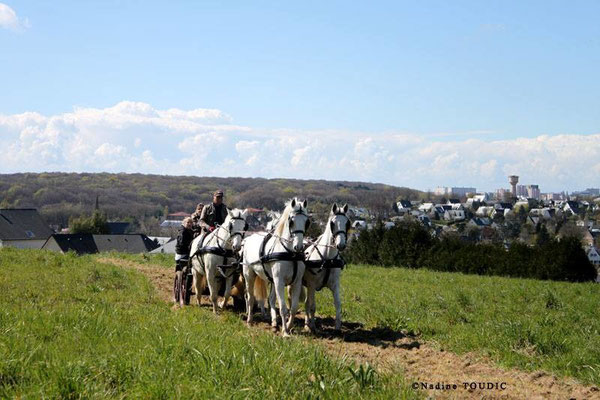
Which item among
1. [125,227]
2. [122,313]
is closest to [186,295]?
[122,313]

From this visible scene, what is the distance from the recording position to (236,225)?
12.9 metres

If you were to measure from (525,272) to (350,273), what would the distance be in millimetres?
16782

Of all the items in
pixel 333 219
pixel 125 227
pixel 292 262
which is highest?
pixel 333 219

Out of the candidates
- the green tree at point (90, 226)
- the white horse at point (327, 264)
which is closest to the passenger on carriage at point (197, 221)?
the white horse at point (327, 264)

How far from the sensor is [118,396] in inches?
220

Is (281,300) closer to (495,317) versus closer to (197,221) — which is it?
(495,317)

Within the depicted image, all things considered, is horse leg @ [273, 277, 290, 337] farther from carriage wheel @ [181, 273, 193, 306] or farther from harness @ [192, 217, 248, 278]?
carriage wheel @ [181, 273, 193, 306]

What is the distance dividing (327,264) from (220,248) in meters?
2.69

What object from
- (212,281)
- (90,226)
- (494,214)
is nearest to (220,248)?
(212,281)

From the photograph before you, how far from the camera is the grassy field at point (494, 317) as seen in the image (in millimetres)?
8773

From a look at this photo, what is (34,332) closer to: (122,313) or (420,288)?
(122,313)

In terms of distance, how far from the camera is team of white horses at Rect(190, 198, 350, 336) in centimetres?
1096

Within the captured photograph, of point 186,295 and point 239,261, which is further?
point 186,295

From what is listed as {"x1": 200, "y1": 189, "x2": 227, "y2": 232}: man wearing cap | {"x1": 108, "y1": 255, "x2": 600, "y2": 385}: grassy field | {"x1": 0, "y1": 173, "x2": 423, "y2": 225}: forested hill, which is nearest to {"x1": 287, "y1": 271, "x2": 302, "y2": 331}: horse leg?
{"x1": 108, "y1": 255, "x2": 600, "y2": 385}: grassy field
